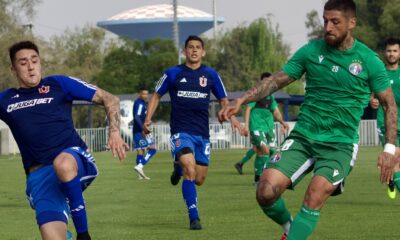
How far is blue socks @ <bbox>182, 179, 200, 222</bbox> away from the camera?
45.6 feet

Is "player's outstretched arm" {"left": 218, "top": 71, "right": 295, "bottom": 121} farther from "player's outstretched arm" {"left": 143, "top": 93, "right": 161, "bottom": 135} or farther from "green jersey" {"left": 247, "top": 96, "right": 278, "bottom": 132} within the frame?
"green jersey" {"left": 247, "top": 96, "right": 278, "bottom": 132}

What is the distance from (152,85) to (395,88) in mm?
58613

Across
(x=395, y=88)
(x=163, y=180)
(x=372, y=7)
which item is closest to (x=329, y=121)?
(x=395, y=88)

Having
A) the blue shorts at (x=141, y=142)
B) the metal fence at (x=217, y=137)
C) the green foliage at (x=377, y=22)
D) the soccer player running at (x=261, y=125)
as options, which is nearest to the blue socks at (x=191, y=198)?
the soccer player running at (x=261, y=125)

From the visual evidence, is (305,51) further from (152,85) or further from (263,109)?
(152,85)

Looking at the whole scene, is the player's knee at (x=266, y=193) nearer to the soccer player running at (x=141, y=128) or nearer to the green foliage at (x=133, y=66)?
the soccer player running at (x=141, y=128)

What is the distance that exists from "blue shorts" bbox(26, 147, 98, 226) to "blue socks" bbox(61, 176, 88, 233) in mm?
65

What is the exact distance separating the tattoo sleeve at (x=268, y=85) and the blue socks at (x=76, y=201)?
6.06ft

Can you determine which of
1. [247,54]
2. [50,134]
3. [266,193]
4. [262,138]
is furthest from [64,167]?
[247,54]

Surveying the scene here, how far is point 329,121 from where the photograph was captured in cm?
1023

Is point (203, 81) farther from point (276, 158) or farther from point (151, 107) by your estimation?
point (276, 158)

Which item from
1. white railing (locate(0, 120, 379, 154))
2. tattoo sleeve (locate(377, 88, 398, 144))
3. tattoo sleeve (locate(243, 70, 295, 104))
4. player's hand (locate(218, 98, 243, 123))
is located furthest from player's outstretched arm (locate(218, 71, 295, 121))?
white railing (locate(0, 120, 379, 154))

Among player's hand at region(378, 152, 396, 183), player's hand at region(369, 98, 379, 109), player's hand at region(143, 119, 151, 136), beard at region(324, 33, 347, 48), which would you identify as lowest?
player's hand at region(143, 119, 151, 136)

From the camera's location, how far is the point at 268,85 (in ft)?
34.2
